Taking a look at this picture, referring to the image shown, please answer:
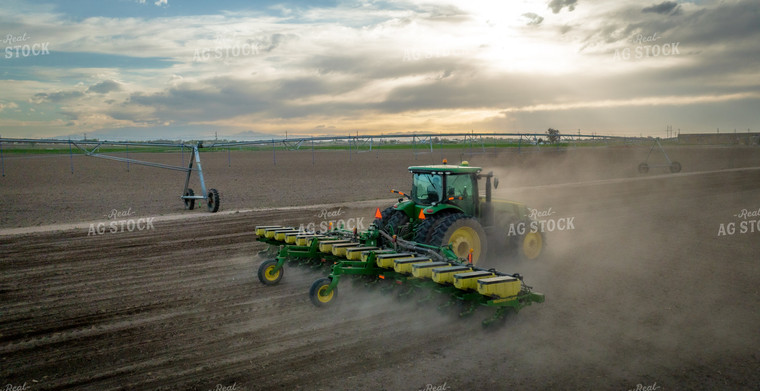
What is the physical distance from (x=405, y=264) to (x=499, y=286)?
141 centimetres

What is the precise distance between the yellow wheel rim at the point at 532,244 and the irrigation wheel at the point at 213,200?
12.0 meters

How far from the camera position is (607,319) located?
7121mm

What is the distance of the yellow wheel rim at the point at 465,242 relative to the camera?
8.38m

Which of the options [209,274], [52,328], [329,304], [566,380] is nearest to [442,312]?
[329,304]

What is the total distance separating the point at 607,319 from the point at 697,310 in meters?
1.54

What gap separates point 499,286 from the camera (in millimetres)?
6281

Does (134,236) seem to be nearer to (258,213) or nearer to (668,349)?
(258,213)

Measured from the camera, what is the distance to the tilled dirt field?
5496mm
